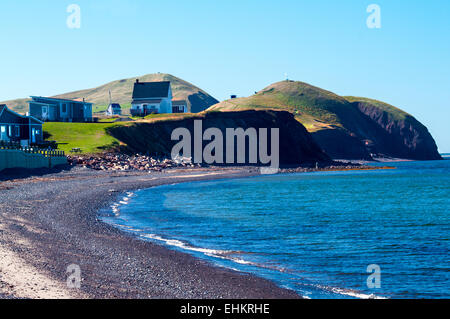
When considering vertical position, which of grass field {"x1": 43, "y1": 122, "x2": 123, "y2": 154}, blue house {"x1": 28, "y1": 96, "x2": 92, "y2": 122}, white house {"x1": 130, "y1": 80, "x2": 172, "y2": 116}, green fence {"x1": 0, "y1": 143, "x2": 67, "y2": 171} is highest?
white house {"x1": 130, "y1": 80, "x2": 172, "y2": 116}

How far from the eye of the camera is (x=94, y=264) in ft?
54.8

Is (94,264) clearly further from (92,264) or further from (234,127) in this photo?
(234,127)

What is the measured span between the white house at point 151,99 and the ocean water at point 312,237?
72216 mm

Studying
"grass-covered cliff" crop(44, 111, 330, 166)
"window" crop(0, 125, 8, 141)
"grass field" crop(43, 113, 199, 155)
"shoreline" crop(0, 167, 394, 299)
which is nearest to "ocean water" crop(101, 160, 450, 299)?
"shoreline" crop(0, 167, 394, 299)

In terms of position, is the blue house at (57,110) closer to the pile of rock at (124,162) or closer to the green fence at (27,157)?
the pile of rock at (124,162)

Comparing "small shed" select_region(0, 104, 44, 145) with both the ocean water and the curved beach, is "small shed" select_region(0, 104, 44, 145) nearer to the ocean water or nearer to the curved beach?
the ocean water

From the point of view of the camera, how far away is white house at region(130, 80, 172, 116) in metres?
117

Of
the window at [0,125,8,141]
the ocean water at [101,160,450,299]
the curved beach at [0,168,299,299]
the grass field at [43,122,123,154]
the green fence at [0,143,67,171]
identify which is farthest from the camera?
the grass field at [43,122,123,154]

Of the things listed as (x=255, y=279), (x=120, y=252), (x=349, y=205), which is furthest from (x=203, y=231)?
(x=349, y=205)

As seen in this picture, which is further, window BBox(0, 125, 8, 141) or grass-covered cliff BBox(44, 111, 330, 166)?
grass-covered cliff BBox(44, 111, 330, 166)

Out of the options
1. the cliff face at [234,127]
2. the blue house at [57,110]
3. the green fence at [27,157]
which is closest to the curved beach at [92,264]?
the green fence at [27,157]

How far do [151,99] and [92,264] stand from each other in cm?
10309

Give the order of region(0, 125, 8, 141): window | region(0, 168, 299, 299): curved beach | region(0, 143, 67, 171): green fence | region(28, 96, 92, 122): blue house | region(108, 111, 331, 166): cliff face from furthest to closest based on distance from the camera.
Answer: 1. region(28, 96, 92, 122): blue house
2. region(108, 111, 331, 166): cliff face
3. region(0, 125, 8, 141): window
4. region(0, 143, 67, 171): green fence
5. region(0, 168, 299, 299): curved beach
